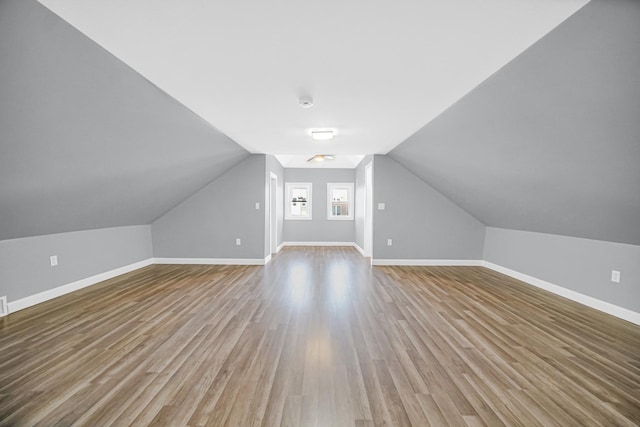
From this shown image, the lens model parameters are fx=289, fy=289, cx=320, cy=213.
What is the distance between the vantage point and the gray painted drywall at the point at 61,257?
326 centimetres

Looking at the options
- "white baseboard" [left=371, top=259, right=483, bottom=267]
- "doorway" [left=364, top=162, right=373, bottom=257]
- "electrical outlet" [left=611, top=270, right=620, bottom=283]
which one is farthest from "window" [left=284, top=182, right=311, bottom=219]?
"electrical outlet" [left=611, top=270, right=620, bottom=283]

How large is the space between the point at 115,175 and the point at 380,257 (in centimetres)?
470

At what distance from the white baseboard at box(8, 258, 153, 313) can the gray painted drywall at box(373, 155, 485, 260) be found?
471 centimetres

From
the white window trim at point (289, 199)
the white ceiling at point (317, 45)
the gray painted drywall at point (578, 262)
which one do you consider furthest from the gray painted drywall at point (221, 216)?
the gray painted drywall at point (578, 262)

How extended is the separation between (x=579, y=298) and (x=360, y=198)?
495 cm

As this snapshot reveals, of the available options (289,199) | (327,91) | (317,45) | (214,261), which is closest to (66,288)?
(214,261)

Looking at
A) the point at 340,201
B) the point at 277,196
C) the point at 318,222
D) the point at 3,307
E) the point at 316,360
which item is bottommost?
the point at 316,360

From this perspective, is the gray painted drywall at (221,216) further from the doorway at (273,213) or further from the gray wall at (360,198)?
the gray wall at (360,198)

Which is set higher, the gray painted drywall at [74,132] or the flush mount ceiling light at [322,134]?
the flush mount ceiling light at [322,134]

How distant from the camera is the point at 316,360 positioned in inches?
91.2

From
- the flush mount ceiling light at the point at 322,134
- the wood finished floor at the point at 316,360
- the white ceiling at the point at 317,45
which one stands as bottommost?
the wood finished floor at the point at 316,360

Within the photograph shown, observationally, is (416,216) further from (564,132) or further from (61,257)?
(61,257)

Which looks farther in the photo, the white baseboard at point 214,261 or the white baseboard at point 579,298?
the white baseboard at point 214,261

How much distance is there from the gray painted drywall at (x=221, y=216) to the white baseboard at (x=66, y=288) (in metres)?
0.86
